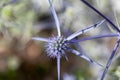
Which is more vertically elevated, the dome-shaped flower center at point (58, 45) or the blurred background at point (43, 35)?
the blurred background at point (43, 35)

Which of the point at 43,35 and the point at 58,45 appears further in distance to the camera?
the point at 43,35

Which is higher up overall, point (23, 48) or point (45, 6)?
point (45, 6)

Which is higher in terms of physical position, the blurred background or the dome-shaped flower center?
the blurred background

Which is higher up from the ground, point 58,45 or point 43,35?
point 43,35

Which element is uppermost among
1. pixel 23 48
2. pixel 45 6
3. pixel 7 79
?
pixel 45 6

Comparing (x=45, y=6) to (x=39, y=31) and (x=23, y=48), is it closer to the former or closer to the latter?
(x=39, y=31)

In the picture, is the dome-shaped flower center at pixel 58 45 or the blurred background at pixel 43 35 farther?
the blurred background at pixel 43 35

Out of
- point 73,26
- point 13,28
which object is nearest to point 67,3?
point 73,26

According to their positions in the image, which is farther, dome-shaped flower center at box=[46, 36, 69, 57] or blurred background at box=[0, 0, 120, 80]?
blurred background at box=[0, 0, 120, 80]
